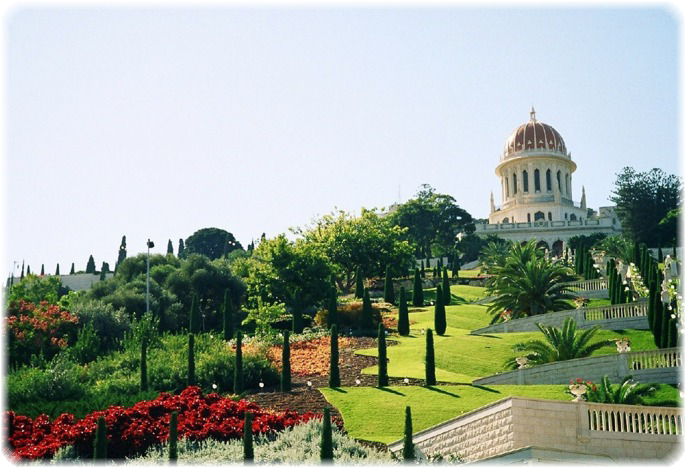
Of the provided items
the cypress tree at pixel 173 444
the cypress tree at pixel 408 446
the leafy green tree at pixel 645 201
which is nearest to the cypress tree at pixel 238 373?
the cypress tree at pixel 173 444

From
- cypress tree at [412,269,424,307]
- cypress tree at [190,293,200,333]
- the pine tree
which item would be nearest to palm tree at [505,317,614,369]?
cypress tree at [190,293,200,333]

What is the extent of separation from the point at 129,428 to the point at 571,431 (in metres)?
12.0

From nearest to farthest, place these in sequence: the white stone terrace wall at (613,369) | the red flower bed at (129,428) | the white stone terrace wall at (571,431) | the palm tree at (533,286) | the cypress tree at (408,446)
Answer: the cypress tree at (408,446), the white stone terrace wall at (571,431), the red flower bed at (129,428), the white stone terrace wall at (613,369), the palm tree at (533,286)

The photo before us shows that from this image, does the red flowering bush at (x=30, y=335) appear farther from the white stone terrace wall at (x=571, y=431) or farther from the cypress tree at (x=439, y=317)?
the white stone terrace wall at (x=571, y=431)

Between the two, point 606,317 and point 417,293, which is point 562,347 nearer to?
point 606,317

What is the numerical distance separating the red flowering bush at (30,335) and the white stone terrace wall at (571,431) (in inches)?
835

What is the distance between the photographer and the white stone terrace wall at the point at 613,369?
27.1m

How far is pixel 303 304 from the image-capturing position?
48.3 m

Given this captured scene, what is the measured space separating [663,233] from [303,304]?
152 ft

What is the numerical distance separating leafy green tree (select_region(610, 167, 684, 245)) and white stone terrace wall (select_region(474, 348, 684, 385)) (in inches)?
2263

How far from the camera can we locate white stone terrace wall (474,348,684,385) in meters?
27.1

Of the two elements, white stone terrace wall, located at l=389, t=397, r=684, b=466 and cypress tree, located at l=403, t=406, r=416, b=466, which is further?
white stone terrace wall, located at l=389, t=397, r=684, b=466

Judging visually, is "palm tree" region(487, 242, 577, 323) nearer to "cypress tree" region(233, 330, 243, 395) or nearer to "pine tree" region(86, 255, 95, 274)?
"cypress tree" region(233, 330, 243, 395)

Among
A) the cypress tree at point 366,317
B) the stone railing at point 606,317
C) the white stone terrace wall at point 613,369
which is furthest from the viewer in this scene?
the cypress tree at point 366,317
